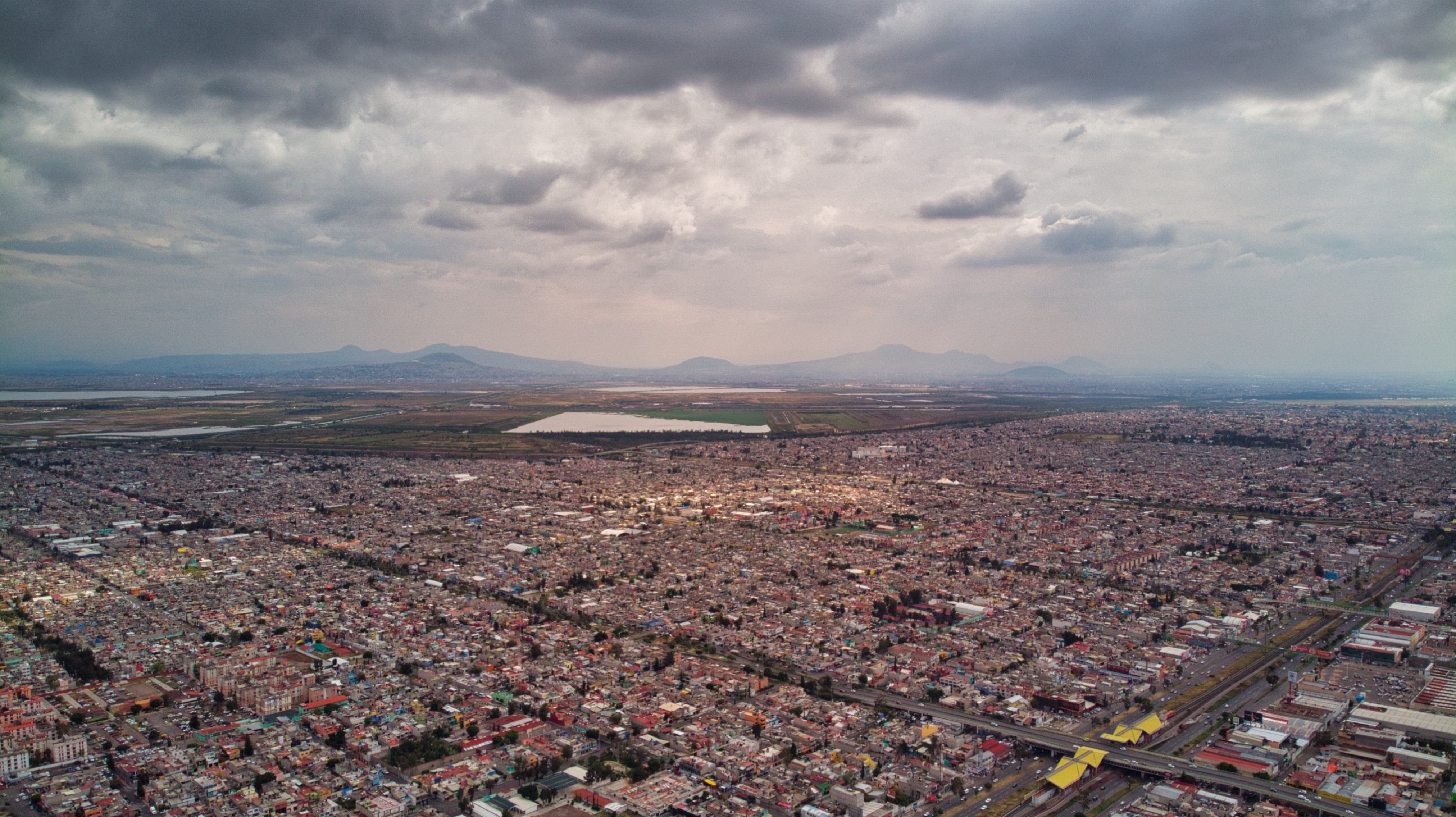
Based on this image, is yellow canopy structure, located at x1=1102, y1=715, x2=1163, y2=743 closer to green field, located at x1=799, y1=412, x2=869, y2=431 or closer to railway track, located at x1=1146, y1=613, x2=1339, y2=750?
railway track, located at x1=1146, y1=613, x2=1339, y2=750

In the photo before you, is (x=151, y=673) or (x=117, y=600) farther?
(x=117, y=600)

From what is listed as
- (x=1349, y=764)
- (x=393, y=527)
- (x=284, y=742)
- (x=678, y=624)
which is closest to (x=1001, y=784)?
(x=1349, y=764)

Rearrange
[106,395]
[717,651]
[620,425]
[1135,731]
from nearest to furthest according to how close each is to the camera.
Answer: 1. [1135,731]
2. [717,651]
3. [620,425]
4. [106,395]

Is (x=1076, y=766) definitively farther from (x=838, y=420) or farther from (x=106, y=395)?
(x=106, y=395)

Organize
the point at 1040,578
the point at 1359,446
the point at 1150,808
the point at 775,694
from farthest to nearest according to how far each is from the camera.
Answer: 1. the point at 1359,446
2. the point at 1040,578
3. the point at 775,694
4. the point at 1150,808

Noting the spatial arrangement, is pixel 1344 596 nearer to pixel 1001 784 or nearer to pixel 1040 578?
pixel 1040 578

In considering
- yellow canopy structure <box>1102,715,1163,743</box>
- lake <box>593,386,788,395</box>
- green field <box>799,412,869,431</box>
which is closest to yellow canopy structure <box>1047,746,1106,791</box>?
yellow canopy structure <box>1102,715,1163,743</box>

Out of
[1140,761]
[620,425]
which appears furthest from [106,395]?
[1140,761]
